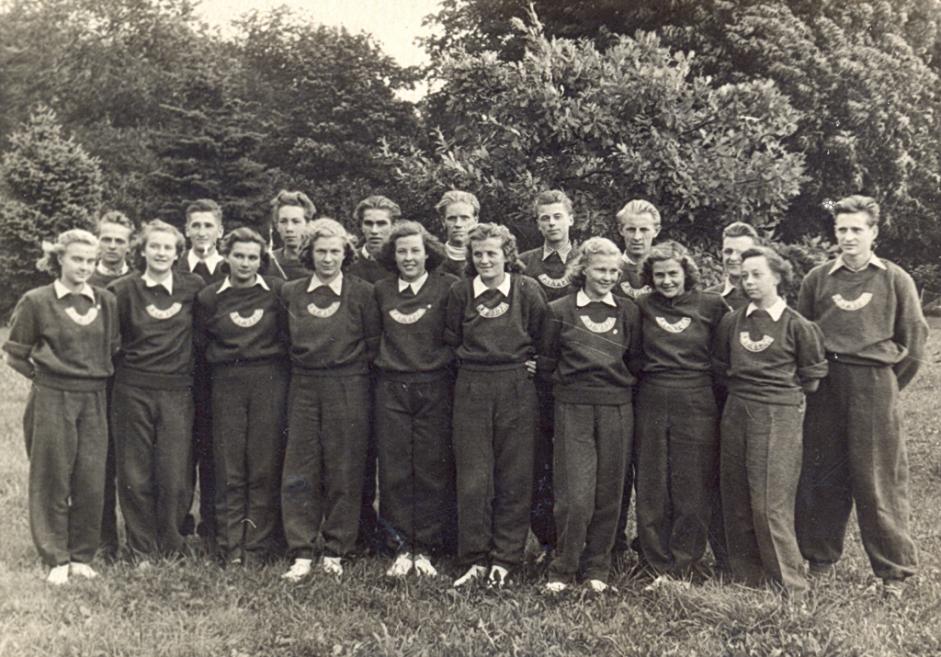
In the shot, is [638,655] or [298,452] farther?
[298,452]

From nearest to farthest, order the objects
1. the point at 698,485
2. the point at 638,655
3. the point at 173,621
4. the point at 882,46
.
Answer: the point at 638,655, the point at 173,621, the point at 698,485, the point at 882,46

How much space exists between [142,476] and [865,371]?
4056 mm

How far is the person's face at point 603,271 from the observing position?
16.0 ft

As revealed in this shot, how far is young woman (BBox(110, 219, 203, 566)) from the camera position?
5242 millimetres

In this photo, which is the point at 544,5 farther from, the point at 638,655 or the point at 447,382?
the point at 638,655

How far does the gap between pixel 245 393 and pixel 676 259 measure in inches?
100

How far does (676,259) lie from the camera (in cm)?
482

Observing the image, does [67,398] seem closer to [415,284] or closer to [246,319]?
[246,319]

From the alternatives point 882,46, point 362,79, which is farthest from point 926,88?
point 362,79

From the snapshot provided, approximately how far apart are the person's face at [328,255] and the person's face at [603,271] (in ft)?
4.64

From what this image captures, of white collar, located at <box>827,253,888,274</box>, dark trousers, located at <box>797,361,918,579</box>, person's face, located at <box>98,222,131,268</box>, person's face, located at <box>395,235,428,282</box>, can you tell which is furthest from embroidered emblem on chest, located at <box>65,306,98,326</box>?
white collar, located at <box>827,253,888,274</box>

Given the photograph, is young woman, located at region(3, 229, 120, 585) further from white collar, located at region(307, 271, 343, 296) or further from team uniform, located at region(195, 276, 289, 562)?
white collar, located at region(307, 271, 343, 296)

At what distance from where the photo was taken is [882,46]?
16.9 m

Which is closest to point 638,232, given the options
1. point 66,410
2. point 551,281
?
point 551,281
